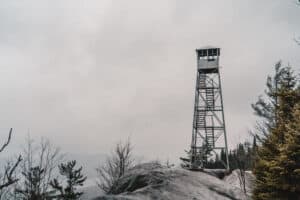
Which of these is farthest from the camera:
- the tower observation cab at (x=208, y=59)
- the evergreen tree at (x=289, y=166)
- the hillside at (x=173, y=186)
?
the tower observation cab at (x=208, y=59)

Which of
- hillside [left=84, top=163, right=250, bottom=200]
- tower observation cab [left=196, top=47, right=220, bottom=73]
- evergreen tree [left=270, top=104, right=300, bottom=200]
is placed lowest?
hillside [left=84, top=163, right=250, bottom=200]

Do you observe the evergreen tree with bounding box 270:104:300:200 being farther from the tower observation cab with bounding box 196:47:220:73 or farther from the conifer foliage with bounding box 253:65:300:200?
the tower observation cab with bounding box 196:47:220:73

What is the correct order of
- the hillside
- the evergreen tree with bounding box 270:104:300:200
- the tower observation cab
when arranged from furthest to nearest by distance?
the tower observation cab, the hillside, the evergreen tree with bounding box 270:104:300:200

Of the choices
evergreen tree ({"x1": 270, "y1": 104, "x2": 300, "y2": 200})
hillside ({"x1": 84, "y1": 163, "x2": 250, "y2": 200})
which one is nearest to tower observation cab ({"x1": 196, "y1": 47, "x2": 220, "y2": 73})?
hillside ({"x1": 84, "y1": 163, "x2": 250, "y2": 200})

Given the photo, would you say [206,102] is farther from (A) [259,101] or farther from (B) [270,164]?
(B) [270,164]

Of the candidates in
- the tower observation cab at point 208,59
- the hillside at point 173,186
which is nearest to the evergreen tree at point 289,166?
the hillside at point 173,186

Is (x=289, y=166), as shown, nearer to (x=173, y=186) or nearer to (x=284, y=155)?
(x=284, y=155)

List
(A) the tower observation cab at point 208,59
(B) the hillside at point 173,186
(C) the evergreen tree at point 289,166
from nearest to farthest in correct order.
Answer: (C) the evergreen tree at point 289,166 < (B) the hillside at point 173,186 < (A) the tower observation cab at point 208,59

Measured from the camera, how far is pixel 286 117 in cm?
1269

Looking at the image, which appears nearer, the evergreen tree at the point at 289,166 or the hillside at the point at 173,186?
the evergreen tree at the point at 289,166

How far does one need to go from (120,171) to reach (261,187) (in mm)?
17173

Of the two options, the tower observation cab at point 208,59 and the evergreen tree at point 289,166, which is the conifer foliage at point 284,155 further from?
the tower observation cab at point 208,59

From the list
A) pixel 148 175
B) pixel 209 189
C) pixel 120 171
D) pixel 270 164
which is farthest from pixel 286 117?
pixel 120 171

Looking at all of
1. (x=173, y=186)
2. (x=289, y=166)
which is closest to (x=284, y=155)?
(x=289, y=166)
